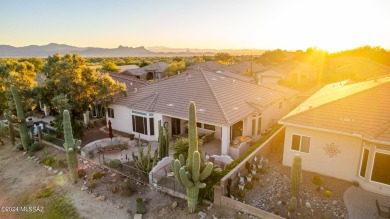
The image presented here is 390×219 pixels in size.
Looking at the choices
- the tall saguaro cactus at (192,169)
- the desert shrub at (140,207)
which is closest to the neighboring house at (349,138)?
the tall saguaro cactus at (192,169)

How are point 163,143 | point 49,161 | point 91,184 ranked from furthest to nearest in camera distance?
point 49,161 < point 163,143 < point 91,184

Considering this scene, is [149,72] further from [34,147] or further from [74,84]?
[34,147]

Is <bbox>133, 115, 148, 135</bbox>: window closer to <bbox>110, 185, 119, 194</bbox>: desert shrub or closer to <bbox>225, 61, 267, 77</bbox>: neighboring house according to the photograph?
<bbox>110, 185, 119, 194</bbox>: desert shrub

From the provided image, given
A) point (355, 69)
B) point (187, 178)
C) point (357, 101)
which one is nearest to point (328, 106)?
point (357, 101)

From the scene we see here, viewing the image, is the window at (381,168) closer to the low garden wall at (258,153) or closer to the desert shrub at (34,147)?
the low garden wall at (258,153)

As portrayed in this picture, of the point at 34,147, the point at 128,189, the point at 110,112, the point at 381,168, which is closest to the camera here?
the point at 381,168

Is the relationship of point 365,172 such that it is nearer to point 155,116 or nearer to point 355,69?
point 155,116

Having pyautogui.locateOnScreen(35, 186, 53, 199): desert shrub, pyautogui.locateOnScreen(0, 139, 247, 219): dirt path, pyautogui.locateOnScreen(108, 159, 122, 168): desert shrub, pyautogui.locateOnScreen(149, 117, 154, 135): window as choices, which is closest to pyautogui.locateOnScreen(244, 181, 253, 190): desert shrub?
pyautogui.locateOnScreen(0, 139, 247, 219): dirt path

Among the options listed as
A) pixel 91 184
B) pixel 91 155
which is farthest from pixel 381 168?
pixel 91 155
